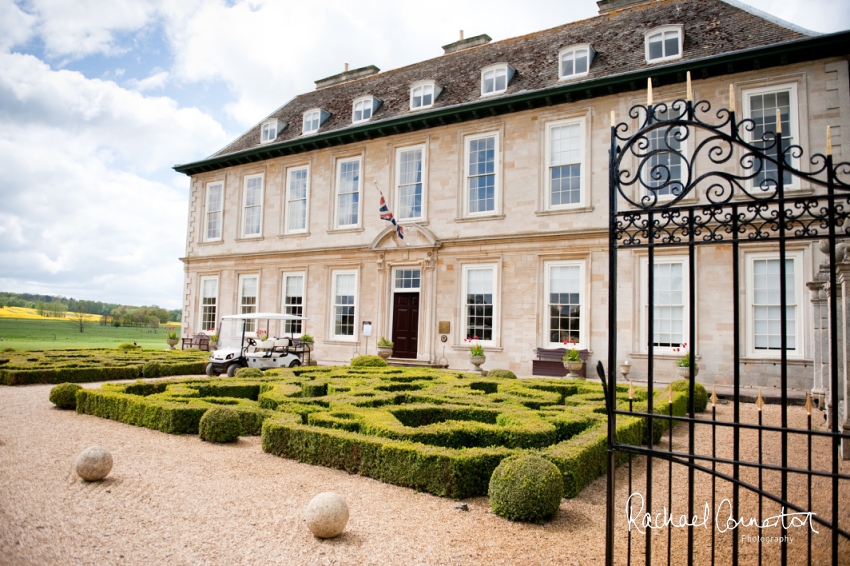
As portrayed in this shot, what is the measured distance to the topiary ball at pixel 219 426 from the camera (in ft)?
26.9

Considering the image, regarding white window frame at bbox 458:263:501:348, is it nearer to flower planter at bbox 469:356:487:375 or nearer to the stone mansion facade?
the stone mansion facade

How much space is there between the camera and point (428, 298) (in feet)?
63.4

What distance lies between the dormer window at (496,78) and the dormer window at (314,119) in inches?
294

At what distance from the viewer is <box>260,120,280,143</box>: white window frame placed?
80.9 ft

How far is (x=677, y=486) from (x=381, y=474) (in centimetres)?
339

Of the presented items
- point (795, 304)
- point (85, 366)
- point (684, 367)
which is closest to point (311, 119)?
point (85, 366)

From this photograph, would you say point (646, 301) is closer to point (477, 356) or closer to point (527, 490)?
point (477, 356)

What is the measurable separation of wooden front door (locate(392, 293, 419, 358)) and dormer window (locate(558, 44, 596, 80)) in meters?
8.77

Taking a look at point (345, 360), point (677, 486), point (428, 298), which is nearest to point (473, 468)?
point (677, 486)

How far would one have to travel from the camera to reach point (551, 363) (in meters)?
16.8

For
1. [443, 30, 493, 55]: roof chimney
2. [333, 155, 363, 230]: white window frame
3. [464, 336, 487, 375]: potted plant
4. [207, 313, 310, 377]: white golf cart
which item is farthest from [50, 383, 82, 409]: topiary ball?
[443, 30, 493, 55]: roof chimney

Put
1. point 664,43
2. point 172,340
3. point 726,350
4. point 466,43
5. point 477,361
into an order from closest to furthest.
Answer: point 726,350, point 664,43, point 477,361, point 466,43, point 172,340

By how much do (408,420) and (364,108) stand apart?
16.2m

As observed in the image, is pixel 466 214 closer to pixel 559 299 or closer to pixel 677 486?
pixel 559 299
